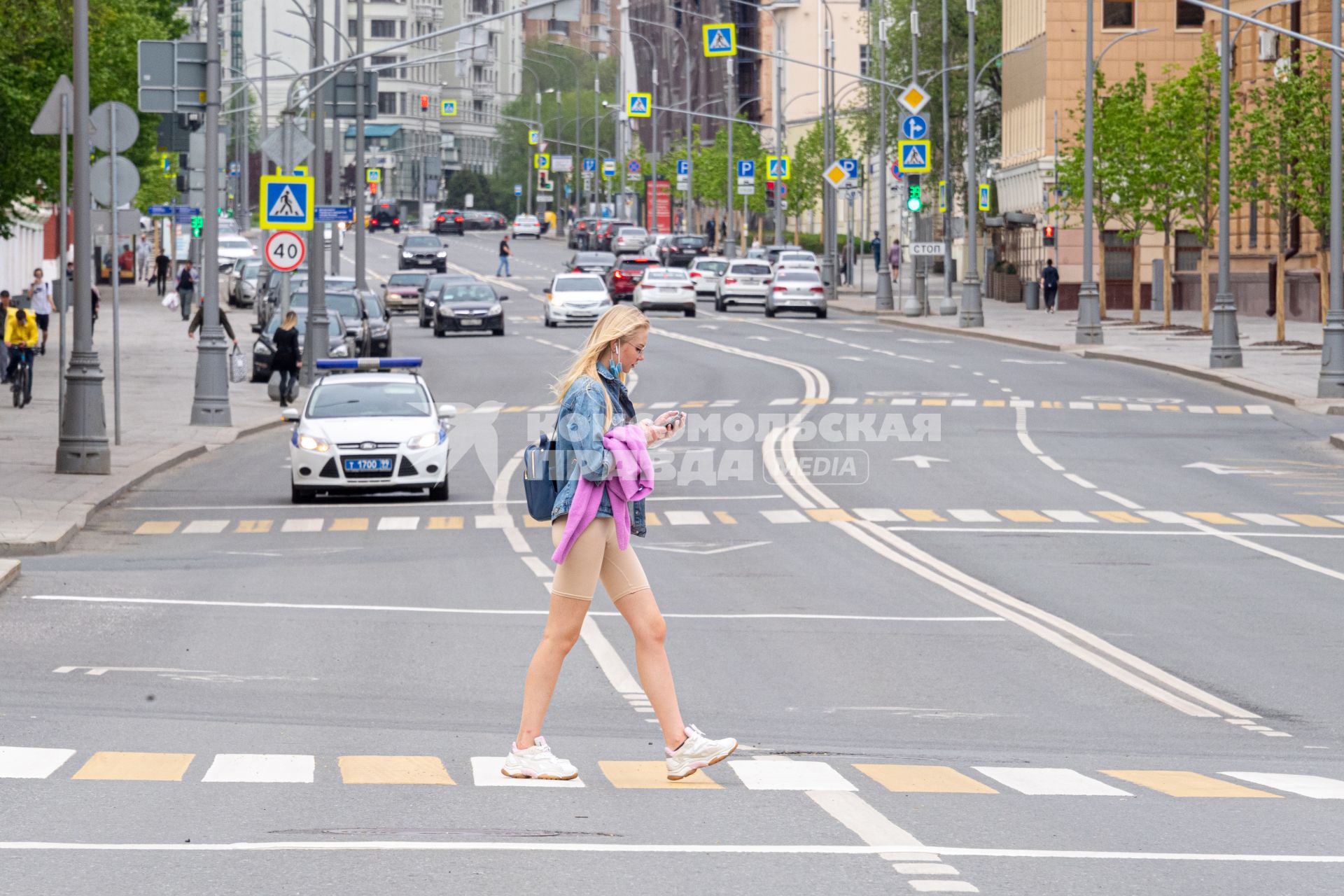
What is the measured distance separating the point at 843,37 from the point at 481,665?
5405 inches

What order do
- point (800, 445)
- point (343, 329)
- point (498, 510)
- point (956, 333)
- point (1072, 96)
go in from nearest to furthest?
1. point (498, 510)
2. point (800, 445)
3. point (343, 329)
4. point (956, 333)
5. point (1072, 96)

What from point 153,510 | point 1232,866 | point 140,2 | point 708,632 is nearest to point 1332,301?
point 153,510

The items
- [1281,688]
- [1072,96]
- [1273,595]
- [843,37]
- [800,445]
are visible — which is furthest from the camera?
[843,37]

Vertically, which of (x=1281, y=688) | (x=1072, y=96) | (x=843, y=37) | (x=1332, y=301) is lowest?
(x=1281, y=688)

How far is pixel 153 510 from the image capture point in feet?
74.1

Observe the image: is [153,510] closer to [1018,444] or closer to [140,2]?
[1018,444]

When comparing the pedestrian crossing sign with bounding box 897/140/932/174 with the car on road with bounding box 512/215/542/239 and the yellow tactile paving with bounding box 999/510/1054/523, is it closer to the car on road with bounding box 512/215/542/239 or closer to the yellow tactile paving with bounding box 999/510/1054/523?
the yellow tactile paving with bounding box 999/510/1054/523

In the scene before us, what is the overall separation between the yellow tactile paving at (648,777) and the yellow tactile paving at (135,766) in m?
1.74

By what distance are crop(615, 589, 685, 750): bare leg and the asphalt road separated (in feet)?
0.81

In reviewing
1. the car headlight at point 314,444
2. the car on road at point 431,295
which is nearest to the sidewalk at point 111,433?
the car headlight at point 314,444

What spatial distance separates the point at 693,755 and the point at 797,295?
5901cm

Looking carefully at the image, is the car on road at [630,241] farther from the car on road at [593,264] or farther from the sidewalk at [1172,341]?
the sidewalk at [1172,341]

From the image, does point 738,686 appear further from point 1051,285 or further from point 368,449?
point 1051,285

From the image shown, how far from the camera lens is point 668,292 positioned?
6794 cm
